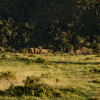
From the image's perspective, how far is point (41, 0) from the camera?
3445 inches

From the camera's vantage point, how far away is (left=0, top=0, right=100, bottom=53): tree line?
206 feet

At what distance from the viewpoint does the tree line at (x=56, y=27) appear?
6288cm

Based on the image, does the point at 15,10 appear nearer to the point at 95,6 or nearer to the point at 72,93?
the point at 95,6

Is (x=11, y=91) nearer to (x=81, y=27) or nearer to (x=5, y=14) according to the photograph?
(x=81, y=27)

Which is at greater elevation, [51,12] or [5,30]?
[51,12]

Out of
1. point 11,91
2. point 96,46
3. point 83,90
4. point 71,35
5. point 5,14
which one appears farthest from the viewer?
point 5,14

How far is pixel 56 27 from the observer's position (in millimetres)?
71125

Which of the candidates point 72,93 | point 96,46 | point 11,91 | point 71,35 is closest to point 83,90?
point 72,93

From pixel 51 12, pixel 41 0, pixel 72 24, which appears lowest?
pixel 72 24

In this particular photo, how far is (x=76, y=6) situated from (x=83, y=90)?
66.1m

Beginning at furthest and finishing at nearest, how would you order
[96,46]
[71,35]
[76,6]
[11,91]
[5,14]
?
[5,14] < [76,6] < [71,35] < [96,46] < [11,91]

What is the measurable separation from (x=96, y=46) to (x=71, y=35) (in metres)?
10.9

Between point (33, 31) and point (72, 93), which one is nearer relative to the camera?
point (72, 93)

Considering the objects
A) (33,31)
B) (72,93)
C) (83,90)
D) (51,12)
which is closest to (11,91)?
(72,93)
